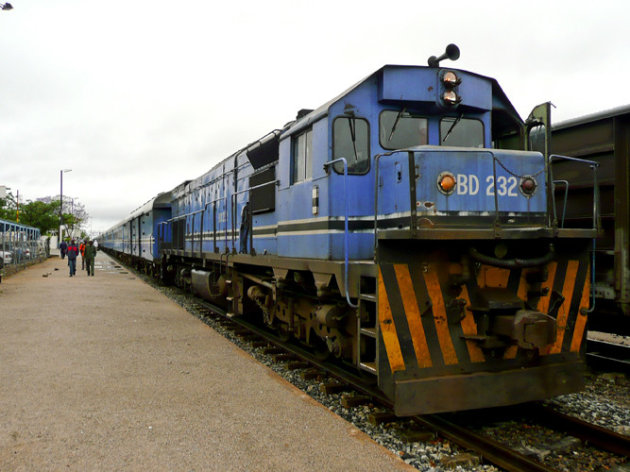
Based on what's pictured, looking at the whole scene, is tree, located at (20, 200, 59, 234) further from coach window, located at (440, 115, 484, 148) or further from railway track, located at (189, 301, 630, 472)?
coach window, located at (440, 115, 484, 148)

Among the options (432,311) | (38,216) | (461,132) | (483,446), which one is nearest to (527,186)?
Answer: (461,132)

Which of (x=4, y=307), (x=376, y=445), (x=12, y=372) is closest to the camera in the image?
(x=376, y=445)

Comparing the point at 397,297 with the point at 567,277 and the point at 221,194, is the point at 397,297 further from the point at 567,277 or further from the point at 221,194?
the point at 221,194

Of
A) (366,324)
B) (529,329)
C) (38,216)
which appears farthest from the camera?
(38,216)

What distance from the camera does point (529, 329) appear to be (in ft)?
13.3

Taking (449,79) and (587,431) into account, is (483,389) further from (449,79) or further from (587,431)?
(449,79)

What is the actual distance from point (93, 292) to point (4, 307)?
3.27m

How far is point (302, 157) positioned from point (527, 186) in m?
2.53

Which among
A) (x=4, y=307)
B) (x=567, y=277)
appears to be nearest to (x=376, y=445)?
(x=567, y=277)

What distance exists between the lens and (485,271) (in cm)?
436

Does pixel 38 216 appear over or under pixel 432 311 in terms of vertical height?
over

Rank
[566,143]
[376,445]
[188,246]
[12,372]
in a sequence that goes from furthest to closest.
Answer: [188,246] < [566,143] < [12,372] < [376,445]

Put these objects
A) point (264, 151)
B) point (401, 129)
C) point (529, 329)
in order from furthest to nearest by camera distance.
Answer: point (264, 151), point (401, 129), point (529, 329)

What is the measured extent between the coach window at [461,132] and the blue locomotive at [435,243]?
0.02 metres
